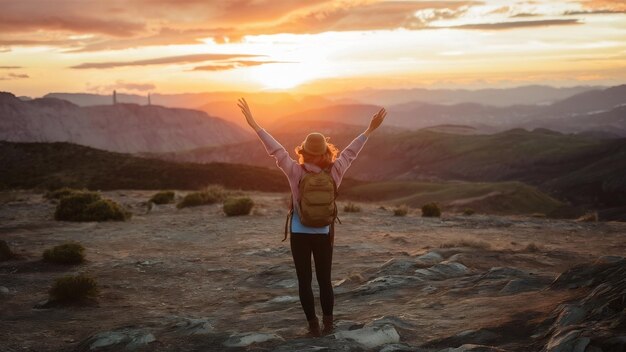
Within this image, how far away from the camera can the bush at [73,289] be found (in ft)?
31.8

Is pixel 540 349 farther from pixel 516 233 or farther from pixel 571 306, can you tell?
pixel 516 233

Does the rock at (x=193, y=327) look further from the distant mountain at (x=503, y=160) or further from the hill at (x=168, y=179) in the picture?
the distant mountain at (x=503, y=160)

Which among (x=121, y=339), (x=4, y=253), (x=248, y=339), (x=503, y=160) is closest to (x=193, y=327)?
(x=121, y=339)

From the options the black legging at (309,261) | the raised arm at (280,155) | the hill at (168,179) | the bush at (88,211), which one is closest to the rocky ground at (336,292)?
the black legging at (309,261)

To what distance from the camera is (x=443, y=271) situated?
35.0ft

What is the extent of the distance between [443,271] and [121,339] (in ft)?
19.9

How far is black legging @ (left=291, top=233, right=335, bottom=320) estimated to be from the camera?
6.69 m

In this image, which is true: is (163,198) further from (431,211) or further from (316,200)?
(316,200)

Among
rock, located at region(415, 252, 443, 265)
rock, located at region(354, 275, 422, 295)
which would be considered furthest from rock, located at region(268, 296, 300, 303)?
rock, located at region(415, 252, 443, 265)

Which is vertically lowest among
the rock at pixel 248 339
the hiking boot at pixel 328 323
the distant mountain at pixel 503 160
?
the distant mountain at pixel 503 160

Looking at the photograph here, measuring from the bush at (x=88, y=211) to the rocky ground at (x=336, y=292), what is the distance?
5.72 feet

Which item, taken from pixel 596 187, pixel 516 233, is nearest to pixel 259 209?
pixel 516 233

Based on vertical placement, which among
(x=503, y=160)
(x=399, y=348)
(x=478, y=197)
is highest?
(x=399, y=348)

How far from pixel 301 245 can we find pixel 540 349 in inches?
110
